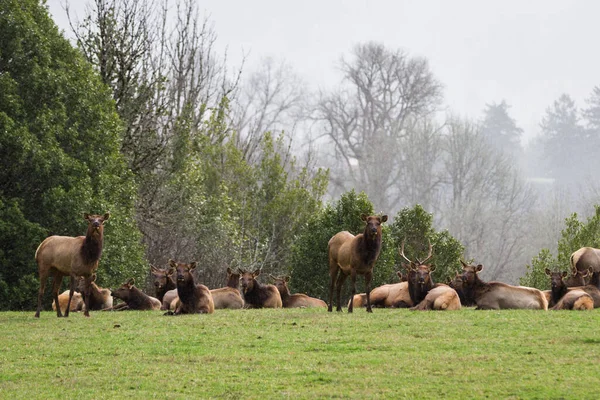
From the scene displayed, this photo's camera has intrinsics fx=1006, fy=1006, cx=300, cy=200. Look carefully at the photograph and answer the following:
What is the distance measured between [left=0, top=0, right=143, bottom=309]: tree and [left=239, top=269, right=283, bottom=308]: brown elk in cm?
492

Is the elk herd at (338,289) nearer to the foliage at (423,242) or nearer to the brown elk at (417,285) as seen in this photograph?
the brown elk at (417,285)

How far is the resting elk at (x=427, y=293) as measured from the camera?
20688mm

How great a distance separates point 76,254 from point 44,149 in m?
6.97

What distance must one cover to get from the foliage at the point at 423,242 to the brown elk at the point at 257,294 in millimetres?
7029

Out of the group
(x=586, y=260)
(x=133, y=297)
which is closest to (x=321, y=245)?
(x=586, y=260)

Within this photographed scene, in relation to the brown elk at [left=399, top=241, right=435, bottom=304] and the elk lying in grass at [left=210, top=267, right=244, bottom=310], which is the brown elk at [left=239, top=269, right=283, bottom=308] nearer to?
the elk lying in grass at [left=210, top=267, right=244, bottom=310]

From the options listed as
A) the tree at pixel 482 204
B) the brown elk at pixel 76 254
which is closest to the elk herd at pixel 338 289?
the brown elk at pixel 76 254

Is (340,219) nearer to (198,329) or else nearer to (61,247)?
(61,247)

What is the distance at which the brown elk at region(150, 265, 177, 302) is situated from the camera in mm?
24062

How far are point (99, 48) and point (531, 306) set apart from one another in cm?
2039

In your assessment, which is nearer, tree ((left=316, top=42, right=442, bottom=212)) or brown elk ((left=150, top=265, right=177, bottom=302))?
brown elk ((left=150, top=265, right=177, bottom=302))

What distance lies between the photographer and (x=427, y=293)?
21891mm

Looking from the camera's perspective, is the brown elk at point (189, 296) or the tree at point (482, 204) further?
the tree at point (482, 204)

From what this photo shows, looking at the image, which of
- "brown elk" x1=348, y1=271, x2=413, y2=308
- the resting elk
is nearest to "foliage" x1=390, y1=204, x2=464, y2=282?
"brown elk" x1=348, y1=271, x2=413, y2=308
